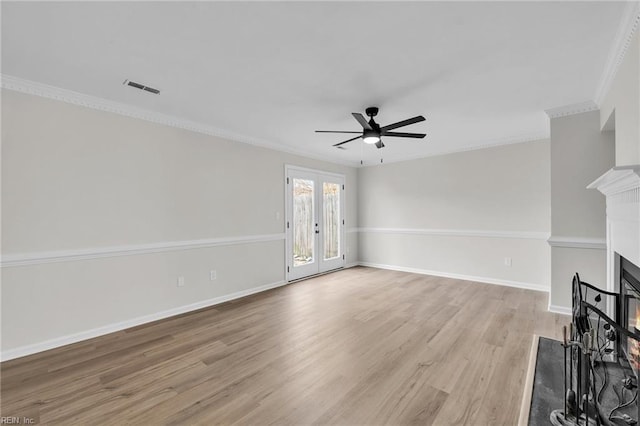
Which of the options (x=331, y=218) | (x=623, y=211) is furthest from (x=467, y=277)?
(x=623, y=211)

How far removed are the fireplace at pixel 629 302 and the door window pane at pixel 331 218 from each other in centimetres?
445

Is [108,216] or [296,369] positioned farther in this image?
[108,216]

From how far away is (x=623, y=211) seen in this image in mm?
1941

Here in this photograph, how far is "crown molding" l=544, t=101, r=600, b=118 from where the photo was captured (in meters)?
3.19

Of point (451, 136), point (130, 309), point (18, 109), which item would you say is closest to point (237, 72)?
point (18, 109)

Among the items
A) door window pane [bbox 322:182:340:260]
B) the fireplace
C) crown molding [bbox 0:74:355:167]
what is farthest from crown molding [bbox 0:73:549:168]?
the fireplace

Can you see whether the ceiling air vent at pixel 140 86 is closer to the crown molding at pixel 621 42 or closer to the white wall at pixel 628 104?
the crown molding at pixel 621 42

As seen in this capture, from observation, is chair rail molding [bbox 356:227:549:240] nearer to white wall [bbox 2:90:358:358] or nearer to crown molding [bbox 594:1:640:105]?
crown molding [bbox 594:1:640:105]

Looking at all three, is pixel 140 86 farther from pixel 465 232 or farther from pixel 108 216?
pixel 465 232

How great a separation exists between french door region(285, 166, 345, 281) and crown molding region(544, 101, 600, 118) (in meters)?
3.74

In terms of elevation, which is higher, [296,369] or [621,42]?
[621,42]

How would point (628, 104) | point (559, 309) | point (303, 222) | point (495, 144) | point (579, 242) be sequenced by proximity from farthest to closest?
point (303, 222), point (495, 144), point (559, 309), point (579, 242), point (628, 104)

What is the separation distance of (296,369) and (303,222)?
11.0 feet

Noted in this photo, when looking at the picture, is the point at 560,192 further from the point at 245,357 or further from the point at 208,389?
the point at 208,389
